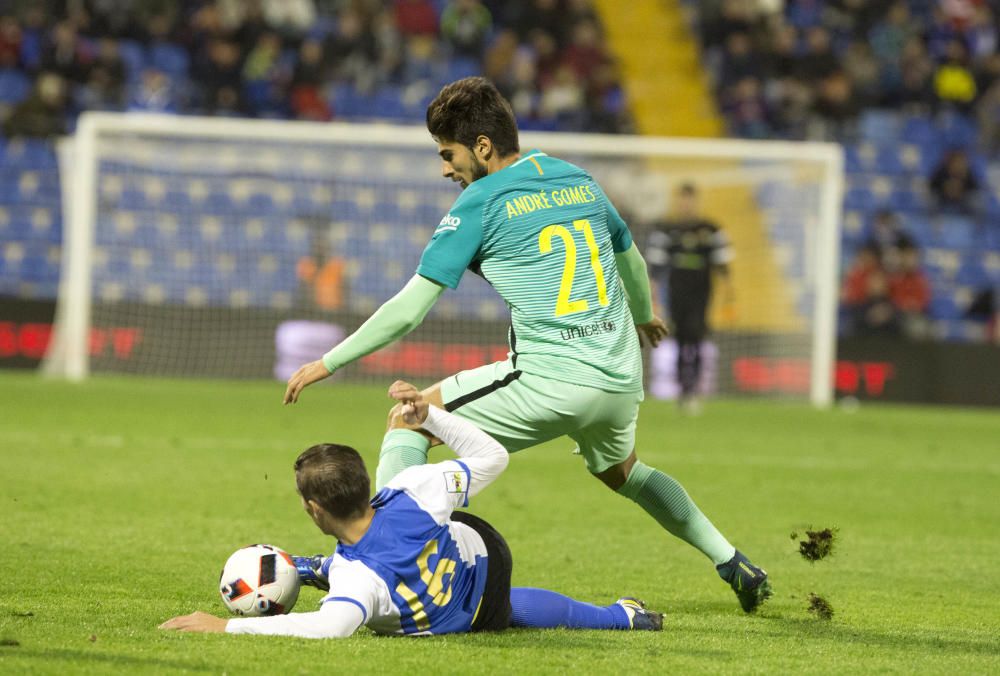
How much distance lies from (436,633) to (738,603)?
1.75 meters

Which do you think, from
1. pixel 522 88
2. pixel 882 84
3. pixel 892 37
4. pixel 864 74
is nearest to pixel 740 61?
pixel 864 74

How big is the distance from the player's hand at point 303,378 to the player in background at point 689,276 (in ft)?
38.3

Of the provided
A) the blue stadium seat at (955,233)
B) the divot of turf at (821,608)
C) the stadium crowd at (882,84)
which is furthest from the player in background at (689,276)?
the divot of turf at (821,608)

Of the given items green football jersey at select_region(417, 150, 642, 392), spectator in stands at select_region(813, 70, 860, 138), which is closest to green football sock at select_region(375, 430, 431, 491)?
green football jersey at select_region(417, 150, 642, 392)

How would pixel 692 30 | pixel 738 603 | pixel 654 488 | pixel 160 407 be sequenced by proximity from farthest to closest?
1. pixel 692 30
2. pixel 160 407
3. pixel 738 603
4. pixel 654 488

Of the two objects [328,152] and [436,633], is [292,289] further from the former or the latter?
[436,633]

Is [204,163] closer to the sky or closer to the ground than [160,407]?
closer to the sky

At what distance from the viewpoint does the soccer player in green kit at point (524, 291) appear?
16.6ft

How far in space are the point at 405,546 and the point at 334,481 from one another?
301mm

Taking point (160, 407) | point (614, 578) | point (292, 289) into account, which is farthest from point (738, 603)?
point (292, 289)

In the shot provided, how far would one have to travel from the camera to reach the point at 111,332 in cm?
1764

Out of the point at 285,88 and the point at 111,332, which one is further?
the point at 285,88

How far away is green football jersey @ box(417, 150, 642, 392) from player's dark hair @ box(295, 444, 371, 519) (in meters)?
0.75

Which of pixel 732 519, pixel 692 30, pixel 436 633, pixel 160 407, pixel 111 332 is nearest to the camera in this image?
pixel 436 633
